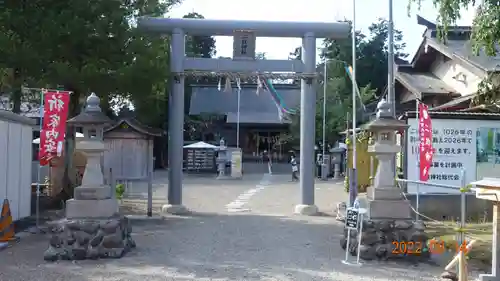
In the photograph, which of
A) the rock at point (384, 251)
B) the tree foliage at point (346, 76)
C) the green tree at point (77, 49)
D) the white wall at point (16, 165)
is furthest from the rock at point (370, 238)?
the tree foliage at point (346, 76)

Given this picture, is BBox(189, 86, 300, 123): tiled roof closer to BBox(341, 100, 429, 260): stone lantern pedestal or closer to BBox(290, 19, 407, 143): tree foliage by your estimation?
BBox(290, 19, 407, 143): tree foliage

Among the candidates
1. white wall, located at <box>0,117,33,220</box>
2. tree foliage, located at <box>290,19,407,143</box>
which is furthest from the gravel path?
tree foliage, located at <box>290,19,407,143</box>

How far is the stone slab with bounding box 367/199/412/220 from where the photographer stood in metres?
9.22

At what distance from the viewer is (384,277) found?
7887mm

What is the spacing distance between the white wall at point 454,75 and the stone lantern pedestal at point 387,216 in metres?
12.1

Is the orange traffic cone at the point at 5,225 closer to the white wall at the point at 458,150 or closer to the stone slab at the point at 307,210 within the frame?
the stone slab at the point at 307,210

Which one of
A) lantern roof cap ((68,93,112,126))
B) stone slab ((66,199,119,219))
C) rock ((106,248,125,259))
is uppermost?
lantern roof cap ((68,93,112,126))

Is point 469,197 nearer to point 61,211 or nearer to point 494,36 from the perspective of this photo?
point 494,36

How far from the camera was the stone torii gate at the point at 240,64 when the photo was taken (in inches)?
577

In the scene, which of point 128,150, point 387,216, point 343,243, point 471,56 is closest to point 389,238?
point 387,216

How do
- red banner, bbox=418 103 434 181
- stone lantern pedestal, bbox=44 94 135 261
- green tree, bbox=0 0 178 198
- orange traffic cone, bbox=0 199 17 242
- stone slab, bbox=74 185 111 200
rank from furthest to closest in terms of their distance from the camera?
red banner, bbox=418 103 434 181, green tree, bbox=0 0 178 198, orange traffic cone, bbox=0 199 17 242, stone slab, bbox=74 185 111 200, stone lantern pedestal, bbox=44 94 135 261

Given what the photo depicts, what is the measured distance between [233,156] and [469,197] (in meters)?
19.4

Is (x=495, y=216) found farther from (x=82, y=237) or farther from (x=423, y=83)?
(x=423, y=83)

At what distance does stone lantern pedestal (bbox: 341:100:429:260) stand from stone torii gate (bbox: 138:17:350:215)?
16.9ft
